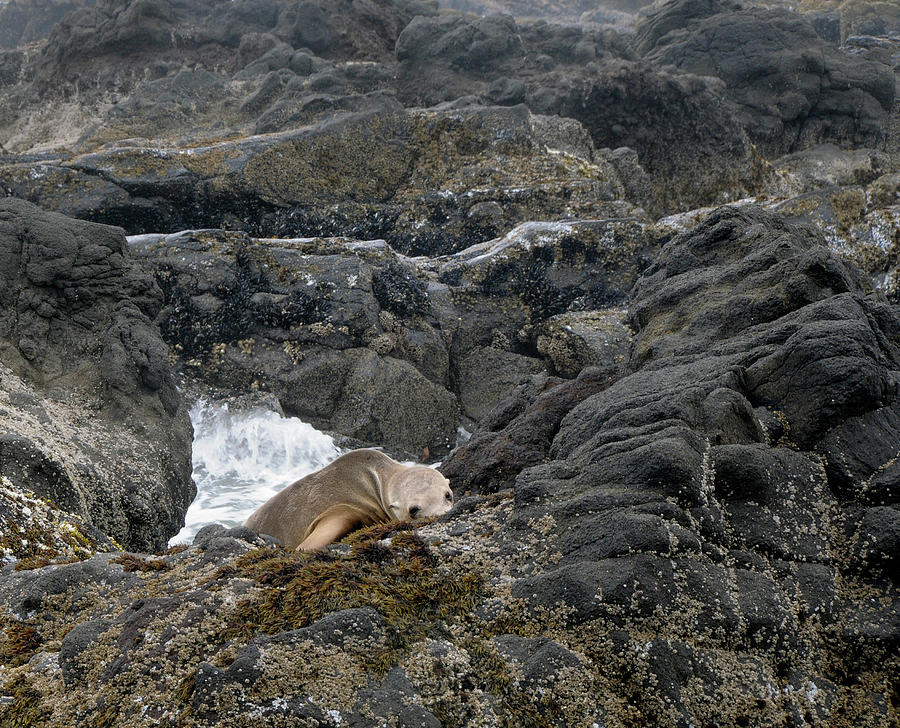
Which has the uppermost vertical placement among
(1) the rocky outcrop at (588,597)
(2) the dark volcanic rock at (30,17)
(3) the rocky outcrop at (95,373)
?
(2) the dark volcanic rock at (30,17)

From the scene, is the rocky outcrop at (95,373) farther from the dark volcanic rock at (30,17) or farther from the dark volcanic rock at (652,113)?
the dark volcanic rock at (30,17)

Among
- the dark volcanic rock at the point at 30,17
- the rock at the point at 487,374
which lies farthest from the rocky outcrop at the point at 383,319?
the dark volcanic rock at the point at 30,17

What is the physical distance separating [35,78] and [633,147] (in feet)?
73.0

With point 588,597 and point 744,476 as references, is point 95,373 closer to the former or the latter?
point 588,597

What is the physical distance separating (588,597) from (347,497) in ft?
12.9

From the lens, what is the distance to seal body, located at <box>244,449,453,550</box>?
6.26 m

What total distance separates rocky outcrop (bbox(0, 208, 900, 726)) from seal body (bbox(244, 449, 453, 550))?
204 cm

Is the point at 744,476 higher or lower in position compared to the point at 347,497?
higher

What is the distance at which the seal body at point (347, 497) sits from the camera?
6262 mm

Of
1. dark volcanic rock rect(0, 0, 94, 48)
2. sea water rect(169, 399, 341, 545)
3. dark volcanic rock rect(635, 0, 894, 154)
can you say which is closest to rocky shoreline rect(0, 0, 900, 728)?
sea water rect(169, 399, 341, 545)

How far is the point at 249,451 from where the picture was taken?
10953 millimetres

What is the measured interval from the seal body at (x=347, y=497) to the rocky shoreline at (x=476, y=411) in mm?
438

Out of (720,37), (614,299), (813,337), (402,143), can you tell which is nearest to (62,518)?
(813,337)

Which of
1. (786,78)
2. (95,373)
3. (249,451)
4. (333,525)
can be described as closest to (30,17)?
(786,78)
